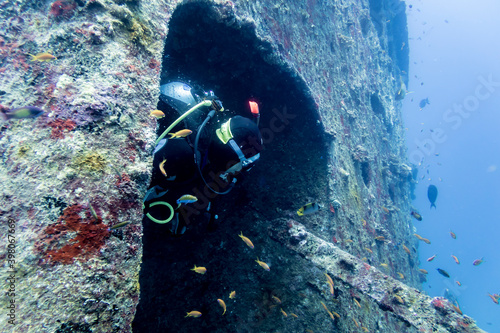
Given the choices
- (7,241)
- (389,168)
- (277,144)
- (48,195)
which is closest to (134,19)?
(48,195)

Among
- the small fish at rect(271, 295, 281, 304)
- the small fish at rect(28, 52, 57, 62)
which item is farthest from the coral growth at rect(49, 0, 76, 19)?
the small fish at rect(271, 295, 281, 304)

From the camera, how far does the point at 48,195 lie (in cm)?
132

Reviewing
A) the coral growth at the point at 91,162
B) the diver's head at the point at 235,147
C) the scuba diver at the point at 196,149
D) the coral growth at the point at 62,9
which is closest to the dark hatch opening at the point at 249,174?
the scuba diver at the point at 196,149

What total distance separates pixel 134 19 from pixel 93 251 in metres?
1.97

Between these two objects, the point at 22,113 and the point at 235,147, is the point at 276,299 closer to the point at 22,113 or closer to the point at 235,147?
the point at 235,147

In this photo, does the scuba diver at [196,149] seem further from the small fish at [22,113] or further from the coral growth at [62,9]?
the coral growth at [62,9]

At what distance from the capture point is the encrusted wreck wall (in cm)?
128

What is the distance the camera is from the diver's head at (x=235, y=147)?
268 centimetres

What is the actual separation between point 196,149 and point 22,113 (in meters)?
1.58

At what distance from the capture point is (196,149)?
283 centimetres

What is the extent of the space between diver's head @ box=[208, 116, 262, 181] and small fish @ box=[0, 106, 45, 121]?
158cm

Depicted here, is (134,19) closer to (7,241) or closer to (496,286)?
(7,241)

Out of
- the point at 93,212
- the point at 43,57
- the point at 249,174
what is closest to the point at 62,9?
the point at 43,57

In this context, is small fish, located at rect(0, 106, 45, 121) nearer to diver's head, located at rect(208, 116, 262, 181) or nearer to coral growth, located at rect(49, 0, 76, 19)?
coral growth, located at rect(49, 0, 76, 19)
